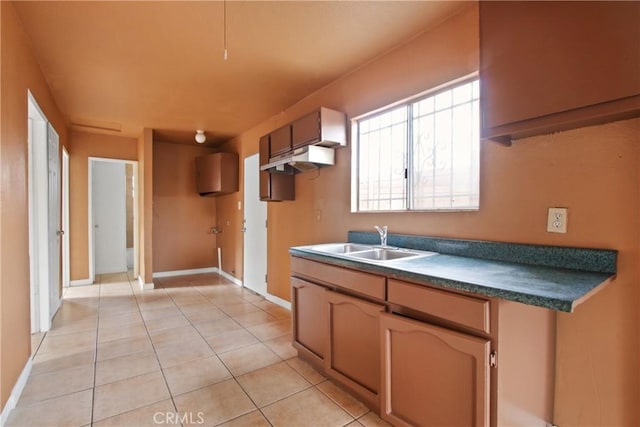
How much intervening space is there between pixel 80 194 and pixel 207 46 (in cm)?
396

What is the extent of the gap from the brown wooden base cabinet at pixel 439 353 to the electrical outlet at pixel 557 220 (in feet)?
1.30

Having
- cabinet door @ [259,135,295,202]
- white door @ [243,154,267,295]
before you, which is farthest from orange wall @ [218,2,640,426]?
white door @ [243,154,267,295]

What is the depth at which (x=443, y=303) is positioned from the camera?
1323mm

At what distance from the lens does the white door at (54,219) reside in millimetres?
3269

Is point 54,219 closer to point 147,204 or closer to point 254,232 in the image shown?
point 147,204

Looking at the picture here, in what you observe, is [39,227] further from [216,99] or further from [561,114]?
[561,114]

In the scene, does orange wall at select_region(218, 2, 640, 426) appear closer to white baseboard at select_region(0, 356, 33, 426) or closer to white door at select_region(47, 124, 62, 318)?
white baseboard at select_region(0, 356, 33, 426)

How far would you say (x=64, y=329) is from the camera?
304 centimetres

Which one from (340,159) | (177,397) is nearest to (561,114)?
(340,159)

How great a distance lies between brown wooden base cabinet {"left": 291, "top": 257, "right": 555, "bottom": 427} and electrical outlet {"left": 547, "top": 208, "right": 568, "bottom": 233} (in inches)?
15.6

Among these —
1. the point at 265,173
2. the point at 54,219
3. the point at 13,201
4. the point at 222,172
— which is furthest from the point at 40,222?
the point at 222,172

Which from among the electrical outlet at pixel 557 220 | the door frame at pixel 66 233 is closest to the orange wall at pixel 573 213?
the electrical outlet at pixel 557 220

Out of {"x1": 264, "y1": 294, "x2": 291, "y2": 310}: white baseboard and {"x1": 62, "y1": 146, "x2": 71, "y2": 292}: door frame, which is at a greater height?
{"x1": 62, "y1": 146, "x2": 71, "y2": 292}: door frame

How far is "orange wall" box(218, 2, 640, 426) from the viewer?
131cm
